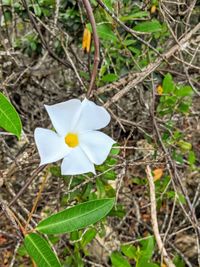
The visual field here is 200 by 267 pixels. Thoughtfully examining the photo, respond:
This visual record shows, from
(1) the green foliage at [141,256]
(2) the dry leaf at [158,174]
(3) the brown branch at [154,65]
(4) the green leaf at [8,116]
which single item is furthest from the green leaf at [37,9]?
(4) the green leaf at [8,116]

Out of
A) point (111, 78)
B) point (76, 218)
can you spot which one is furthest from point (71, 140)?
point (111, 78)

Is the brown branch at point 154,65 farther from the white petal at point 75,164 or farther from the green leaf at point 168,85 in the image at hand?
the white petal at point 75,164

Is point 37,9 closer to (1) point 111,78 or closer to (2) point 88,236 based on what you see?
(1) point 111,78

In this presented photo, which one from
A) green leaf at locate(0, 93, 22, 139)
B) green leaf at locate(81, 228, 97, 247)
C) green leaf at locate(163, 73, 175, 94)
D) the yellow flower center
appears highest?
green leaf at locate(0, 93, 22, 139)

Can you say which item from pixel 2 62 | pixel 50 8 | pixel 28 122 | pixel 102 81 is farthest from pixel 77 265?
pixel 50 8

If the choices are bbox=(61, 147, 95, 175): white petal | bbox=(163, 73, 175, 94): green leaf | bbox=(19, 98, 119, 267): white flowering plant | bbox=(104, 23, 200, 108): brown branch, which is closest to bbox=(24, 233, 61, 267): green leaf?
bbox=(19, 98, 119, 267): white flowering plant

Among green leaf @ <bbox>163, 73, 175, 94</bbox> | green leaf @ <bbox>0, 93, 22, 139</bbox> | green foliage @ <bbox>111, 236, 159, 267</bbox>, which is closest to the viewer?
green leaf @ <bbox>0, 93, 22, 139</bbox>

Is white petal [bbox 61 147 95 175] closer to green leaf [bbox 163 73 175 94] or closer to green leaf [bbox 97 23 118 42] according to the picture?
green leaf [bbox 97 23 118 42]
